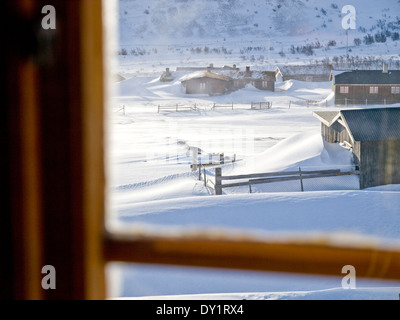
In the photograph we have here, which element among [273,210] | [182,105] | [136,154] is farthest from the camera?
[182,105]

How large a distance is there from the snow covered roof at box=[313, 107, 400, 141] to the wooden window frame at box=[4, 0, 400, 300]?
20.9 feet

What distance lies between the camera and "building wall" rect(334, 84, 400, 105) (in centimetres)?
1521

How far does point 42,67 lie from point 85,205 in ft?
0.38

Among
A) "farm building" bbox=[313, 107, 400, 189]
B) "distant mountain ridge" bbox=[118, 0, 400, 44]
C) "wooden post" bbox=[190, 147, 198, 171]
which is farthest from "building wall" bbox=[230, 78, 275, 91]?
"distant mountain ridge" bbox=[118, 0, 400, 44]

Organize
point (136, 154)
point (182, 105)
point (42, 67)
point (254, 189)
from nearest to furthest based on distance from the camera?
1. point (42, 67)
2. point (254, 189)
3. point (136, 154)
4. point (182, 105)

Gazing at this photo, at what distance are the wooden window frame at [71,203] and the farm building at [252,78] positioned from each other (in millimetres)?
20026

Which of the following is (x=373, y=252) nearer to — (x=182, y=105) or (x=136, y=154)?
(x=136, y=154)

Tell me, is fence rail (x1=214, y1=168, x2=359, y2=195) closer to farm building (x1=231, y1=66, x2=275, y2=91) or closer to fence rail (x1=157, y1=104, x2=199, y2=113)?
fence rail (x1=157, y1=104, x2=199, y2=113)

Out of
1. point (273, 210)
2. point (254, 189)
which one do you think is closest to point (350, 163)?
point (254, 189)

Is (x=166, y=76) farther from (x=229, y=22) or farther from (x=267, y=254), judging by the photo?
(x=267, y=254)

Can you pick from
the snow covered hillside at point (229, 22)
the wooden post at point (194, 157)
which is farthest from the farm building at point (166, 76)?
the wooden post at point (194, 157)

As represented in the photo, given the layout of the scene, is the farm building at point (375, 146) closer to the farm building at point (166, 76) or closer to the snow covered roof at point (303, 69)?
the snow covered roof at point (303, 69)

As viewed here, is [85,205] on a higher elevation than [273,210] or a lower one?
higher

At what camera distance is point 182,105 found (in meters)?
16.8
